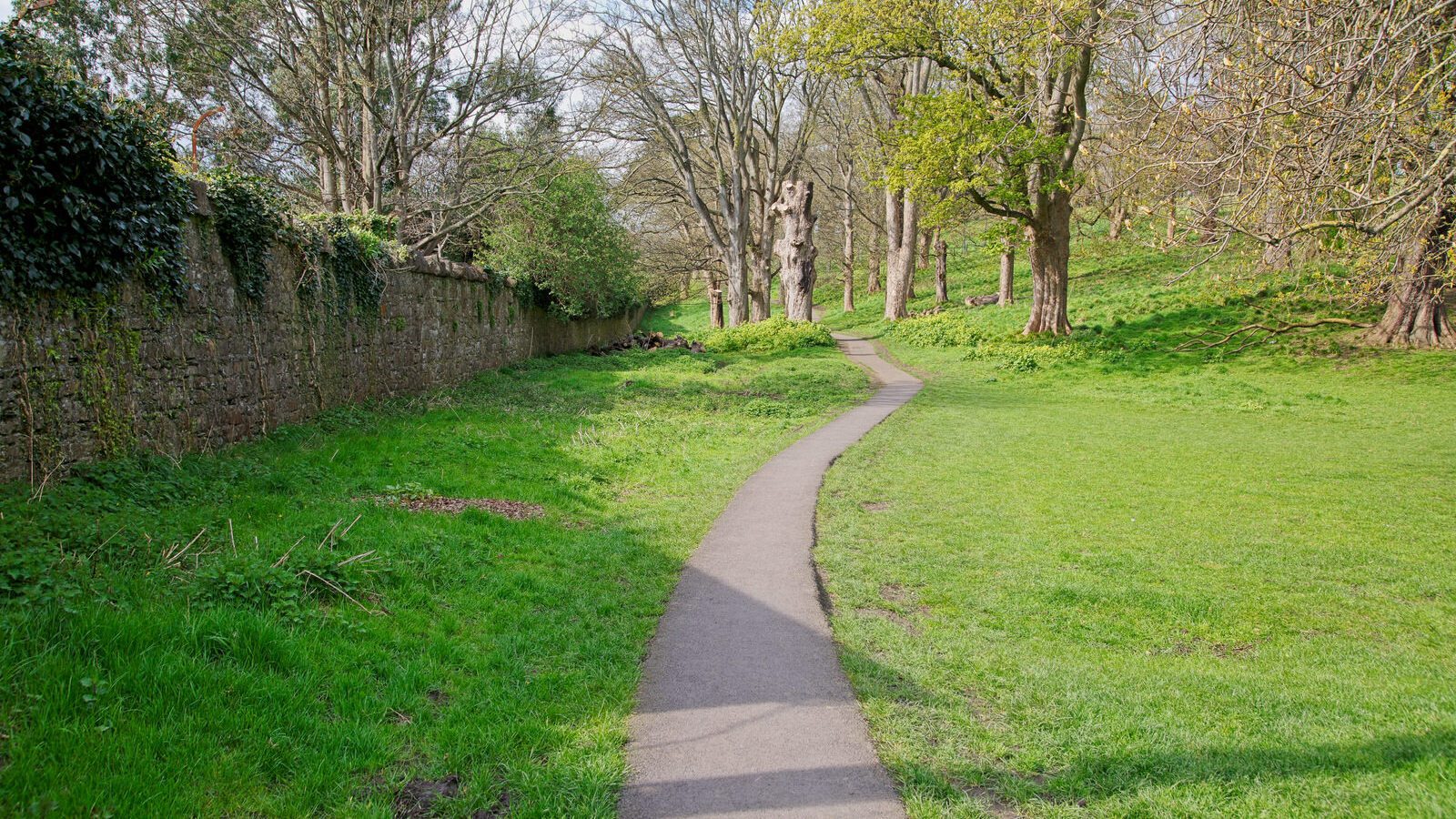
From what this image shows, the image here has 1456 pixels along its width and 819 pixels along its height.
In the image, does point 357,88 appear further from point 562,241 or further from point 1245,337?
point 1245,337

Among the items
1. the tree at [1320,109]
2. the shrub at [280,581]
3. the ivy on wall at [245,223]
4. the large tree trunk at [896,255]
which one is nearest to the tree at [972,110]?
the tree at [1320,109]

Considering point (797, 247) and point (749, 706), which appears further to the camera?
point (797, 247)

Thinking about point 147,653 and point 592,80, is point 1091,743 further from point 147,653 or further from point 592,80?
point 592,80

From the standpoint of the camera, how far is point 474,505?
706cm

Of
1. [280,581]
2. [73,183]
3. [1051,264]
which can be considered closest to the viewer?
[280,581]

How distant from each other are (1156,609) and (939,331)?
21.0 metres

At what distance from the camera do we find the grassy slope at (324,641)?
2902 mm

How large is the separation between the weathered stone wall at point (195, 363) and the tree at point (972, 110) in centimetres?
1177

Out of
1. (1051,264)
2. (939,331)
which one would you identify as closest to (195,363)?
(1051,264)

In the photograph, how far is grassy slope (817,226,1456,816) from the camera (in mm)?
3328

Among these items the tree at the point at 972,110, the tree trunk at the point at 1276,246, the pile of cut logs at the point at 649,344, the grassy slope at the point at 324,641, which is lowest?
the grassy slope at the point at 324,641

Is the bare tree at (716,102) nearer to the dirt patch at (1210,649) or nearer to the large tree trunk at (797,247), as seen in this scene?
the large tree trunk at (797,247)

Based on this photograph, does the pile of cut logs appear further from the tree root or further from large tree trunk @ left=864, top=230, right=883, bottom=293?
large tree trunk @ left=864, top=230, right=883, bottom=293

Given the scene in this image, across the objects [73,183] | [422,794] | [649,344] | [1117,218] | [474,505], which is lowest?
[422,794]
